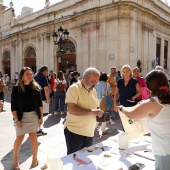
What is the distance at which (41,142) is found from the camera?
16.8 feet

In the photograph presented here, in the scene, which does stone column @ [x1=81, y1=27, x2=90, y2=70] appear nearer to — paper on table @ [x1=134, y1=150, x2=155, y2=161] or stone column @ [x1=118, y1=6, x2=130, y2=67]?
stone column @ [x1=118, y1=6, x2=130, y2=67]

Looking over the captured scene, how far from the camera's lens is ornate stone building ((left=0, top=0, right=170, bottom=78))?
13913mm

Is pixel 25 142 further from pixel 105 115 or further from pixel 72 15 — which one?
pixel 72 15

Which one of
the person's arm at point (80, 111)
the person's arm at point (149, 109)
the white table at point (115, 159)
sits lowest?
the white table at point (115, 159)

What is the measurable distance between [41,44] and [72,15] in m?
5.03

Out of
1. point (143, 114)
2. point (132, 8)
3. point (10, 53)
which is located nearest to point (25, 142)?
point (143, 114)

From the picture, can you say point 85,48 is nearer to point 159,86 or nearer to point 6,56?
point 159,86

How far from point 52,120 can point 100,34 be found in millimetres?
9158

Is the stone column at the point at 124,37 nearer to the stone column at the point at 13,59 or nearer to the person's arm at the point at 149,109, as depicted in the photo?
the person's arm at the point at 149,109

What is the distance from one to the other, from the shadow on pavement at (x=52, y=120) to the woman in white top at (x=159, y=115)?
16.8 feet

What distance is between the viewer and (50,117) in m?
7.94

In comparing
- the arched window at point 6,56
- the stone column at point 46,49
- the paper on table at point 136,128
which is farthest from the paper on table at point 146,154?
the arched window at point 6,56

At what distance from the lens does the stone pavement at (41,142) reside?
410cm

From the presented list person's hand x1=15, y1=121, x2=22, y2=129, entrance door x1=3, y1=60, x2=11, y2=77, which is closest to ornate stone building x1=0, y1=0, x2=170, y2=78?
entrance door x1=3, y1=60, x2=11, y2=77
